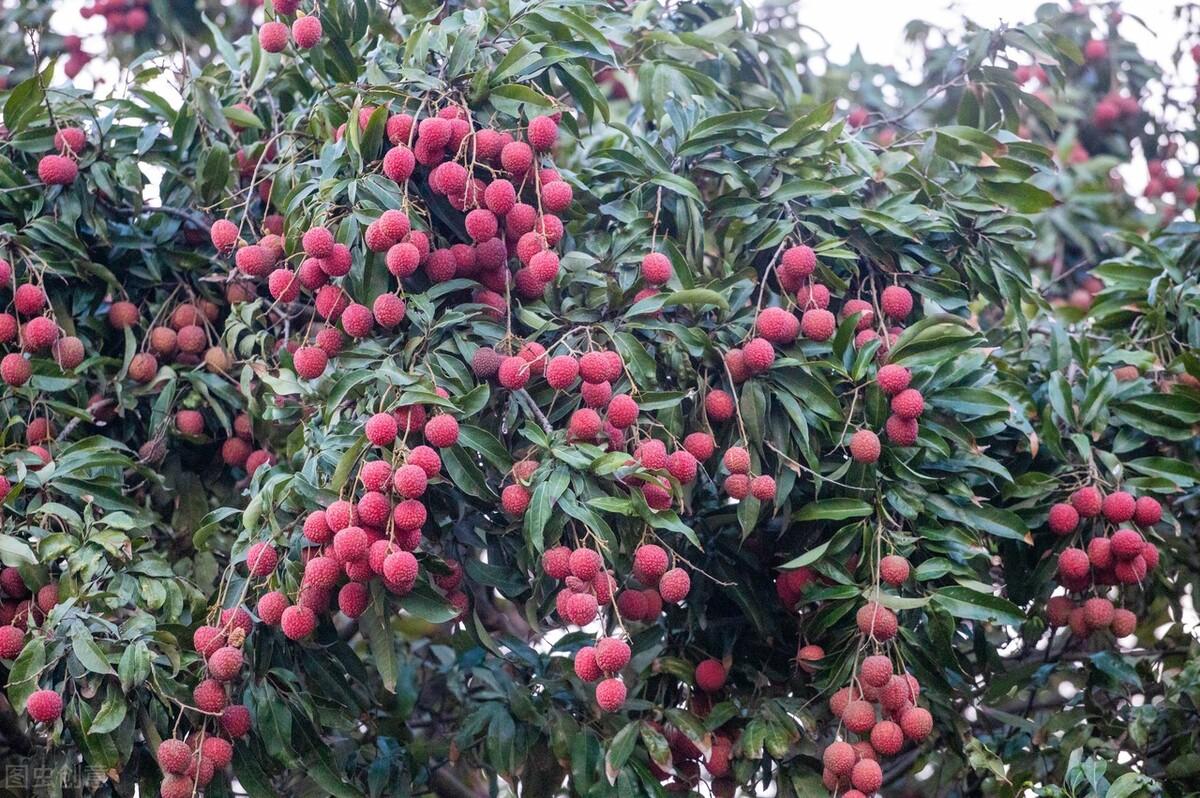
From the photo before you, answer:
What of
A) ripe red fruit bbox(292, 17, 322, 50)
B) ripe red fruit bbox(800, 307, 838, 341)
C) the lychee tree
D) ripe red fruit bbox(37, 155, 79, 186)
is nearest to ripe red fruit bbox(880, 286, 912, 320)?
the lychee tree

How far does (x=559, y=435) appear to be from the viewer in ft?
7.03

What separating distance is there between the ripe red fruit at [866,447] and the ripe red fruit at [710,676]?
0.50 meters

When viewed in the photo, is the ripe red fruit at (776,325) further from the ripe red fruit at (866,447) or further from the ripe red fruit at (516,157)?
the ripe red fruit at (516,157)

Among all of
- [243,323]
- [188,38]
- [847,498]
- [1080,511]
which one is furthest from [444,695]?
[188,38]

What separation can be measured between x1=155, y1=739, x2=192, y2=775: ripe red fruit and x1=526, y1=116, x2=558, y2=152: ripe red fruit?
3.70ft

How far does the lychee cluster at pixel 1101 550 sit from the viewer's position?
244 cm

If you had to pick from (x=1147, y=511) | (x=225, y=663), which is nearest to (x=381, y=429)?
(x=225, y=663)

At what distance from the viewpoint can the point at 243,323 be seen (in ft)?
8.48

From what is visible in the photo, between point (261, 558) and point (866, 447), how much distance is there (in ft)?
3.33

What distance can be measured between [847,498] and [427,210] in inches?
34.6

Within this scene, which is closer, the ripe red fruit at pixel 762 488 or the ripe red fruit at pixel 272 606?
the ripe red fruit at pixel 272 606

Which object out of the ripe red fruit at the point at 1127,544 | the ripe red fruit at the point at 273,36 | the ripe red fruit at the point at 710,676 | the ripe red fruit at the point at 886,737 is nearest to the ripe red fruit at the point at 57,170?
the ripe red fruit at the point at 273,36

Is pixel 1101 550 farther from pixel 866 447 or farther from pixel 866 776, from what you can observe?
pixel 866 776

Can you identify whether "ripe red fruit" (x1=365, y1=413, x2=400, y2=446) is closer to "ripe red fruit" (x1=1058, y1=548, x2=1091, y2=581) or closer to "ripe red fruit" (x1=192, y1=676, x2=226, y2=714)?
"ripe red fruit" (x1=192, y1=676, x2=226, y2=714)
